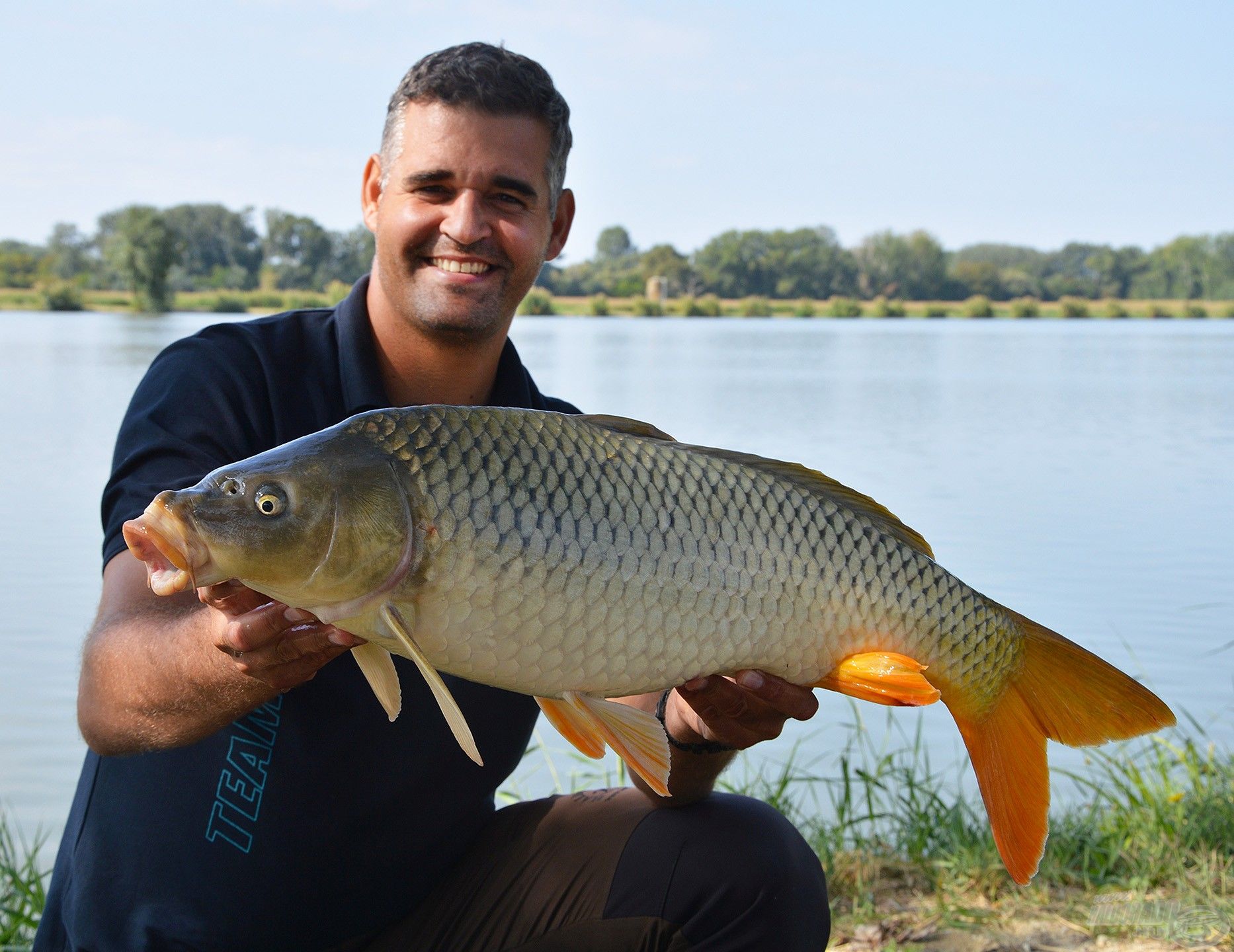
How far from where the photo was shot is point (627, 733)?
1.28 m

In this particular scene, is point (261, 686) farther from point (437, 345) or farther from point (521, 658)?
point (437, 345)

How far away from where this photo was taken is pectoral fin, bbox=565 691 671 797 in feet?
4.15

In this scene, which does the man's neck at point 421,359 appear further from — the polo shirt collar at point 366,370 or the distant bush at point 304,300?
the distant bush at point 304,300

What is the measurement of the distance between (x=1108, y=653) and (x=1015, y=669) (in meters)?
3.15

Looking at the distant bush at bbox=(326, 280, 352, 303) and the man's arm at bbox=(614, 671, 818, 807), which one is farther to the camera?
the distant bush at bbox=(326, 280, 352, 303)

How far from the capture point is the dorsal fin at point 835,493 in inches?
54.4

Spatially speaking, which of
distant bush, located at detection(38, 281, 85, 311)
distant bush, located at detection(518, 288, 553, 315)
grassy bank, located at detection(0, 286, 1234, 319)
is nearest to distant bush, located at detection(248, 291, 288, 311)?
grassy bank, located at detection(0, 286, 1234, 319)

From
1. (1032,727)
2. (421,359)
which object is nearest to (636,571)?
(1032,727)

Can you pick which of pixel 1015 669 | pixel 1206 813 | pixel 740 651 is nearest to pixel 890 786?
pixel 1206 813

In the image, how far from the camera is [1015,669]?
1465 mm

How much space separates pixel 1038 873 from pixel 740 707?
1.19m

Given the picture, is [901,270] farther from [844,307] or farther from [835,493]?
[835,493]

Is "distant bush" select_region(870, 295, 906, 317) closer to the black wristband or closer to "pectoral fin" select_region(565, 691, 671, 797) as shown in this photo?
the black wristband

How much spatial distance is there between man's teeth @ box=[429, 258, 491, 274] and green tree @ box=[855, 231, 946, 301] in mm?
42816
